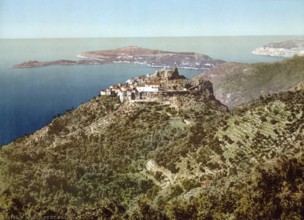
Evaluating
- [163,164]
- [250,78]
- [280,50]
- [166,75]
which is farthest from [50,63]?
[250,78]

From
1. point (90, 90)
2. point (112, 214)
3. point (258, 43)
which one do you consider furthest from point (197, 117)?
point (90, 90)

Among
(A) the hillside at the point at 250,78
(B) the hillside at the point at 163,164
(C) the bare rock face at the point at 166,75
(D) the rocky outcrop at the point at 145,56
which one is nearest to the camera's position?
(B) the hillside at the point at 163,164

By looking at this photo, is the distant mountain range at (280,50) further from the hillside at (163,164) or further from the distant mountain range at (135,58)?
the hillside at (163,164)

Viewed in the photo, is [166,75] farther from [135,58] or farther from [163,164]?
[163,164]

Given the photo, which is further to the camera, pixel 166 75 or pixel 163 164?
pixel 166 75

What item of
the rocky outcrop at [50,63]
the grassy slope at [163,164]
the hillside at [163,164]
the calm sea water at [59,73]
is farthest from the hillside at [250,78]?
the grassy slope at [163,164]

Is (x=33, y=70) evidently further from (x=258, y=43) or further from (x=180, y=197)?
(x=180, y=197)
